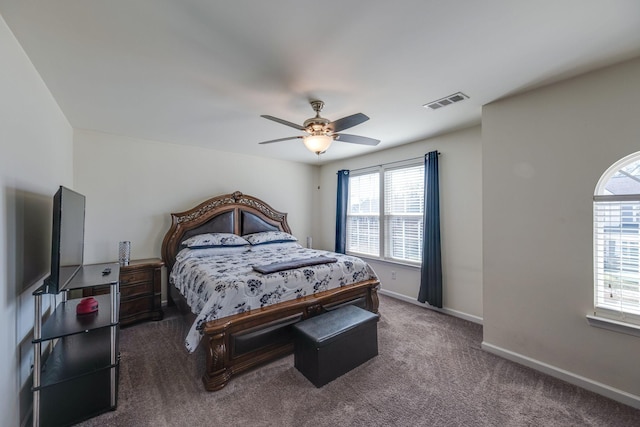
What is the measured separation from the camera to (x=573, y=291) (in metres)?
2.11

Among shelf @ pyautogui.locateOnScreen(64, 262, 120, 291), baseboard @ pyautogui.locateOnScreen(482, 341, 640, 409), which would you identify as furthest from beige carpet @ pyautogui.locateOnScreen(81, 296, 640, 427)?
shelf @ pyautogui.locateOnScreen(64, 262, 120, 291)

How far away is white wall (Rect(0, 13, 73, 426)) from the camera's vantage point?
1447 millimetres

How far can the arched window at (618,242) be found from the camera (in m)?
1.92

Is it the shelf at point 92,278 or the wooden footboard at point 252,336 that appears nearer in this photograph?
the shelf at point 92,278

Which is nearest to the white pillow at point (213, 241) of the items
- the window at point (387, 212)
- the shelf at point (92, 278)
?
the shelf at point (92, 278)

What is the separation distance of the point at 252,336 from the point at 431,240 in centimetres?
272

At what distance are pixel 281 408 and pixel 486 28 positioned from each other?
9.48 ft

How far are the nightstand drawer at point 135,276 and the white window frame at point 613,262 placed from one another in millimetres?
4636

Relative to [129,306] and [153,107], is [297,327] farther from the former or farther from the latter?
[153,107]

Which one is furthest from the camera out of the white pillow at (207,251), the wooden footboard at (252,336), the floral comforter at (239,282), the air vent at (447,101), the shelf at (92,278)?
the white pillow at (207,251)

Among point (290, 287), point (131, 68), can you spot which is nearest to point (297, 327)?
point (290, 287)

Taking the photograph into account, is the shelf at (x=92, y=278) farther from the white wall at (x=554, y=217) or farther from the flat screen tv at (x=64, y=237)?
the white wall at (x=554, y=217)

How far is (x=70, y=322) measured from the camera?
185 centimetres

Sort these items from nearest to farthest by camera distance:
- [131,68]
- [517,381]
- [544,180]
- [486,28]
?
1. [486,28]
2. [131,68]
3. [517,381]
4. [544,180]
